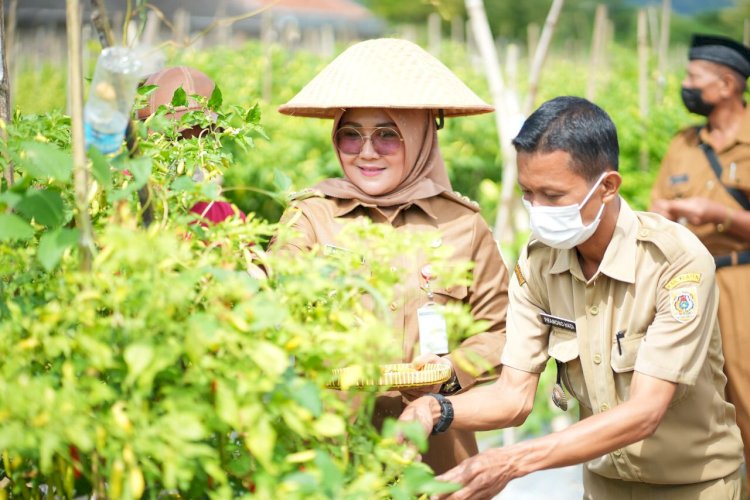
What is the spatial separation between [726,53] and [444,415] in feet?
9.65

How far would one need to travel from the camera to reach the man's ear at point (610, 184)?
234cm

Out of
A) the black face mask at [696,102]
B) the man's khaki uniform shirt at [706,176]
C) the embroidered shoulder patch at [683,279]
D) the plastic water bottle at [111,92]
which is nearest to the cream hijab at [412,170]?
the embroidered shoulder patch at [683,279]

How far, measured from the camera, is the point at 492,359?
2629mm

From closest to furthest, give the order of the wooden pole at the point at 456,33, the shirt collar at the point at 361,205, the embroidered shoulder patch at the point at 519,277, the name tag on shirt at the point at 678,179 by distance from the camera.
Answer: the embroidered shoulder patch at the point at 519,277, the shirt collar at the point at 361,205, the name tag on shirt at the point at 678,179, the wooden pole at the point at 456,33

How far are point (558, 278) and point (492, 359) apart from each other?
301mm

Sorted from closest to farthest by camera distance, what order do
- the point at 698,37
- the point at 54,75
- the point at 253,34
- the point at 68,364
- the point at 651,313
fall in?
the point at 68,364 < the point at 651,313 < the point at 698,37 < the point at 54,75 < the point at 253,34

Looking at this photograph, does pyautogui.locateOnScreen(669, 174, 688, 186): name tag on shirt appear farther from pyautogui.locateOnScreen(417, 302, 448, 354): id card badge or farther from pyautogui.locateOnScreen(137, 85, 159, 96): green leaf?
pyautogui.locateOnScreen(137, 85, 159, 96): green leaf

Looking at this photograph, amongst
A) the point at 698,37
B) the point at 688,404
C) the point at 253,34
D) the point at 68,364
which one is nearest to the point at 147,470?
the point at 68,364

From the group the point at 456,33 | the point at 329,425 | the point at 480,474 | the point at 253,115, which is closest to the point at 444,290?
the point at 480,474

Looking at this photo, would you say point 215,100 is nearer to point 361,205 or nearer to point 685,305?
point 361,205

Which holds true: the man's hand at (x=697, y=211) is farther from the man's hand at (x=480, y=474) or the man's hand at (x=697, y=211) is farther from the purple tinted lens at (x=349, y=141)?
the man's hand at (x=480, y=474)

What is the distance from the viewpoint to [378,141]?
9.23 feet

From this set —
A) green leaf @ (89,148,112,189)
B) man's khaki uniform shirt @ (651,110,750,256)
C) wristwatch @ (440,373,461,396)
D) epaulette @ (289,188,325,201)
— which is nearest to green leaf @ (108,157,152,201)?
green leaf @ (89,148,112,189)

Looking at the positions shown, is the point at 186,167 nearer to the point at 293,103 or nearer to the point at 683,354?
the point at 293,103
